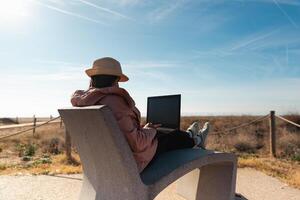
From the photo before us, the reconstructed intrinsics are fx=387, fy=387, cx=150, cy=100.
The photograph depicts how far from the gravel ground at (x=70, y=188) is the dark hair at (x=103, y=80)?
87.0 inches

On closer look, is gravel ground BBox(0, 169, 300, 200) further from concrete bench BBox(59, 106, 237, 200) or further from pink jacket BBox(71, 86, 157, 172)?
pink jacket BBox(71, 86, 157, 172)

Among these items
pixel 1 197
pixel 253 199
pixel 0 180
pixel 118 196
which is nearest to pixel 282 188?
pixel 253 199

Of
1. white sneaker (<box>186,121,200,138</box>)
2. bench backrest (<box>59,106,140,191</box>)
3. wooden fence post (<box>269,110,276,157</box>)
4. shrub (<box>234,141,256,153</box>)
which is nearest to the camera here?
bench backrest (<box>59,106,140,191</box>)

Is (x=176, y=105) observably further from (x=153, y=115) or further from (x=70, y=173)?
(x=70, y=173)

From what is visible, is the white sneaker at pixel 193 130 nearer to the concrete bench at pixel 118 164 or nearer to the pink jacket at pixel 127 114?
the concrete bench at pixel 118 164

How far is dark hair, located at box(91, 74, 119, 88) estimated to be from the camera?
3.15 m

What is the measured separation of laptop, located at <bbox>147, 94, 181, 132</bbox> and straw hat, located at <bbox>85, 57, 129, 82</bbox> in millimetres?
930

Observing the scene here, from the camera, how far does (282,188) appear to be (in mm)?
5305

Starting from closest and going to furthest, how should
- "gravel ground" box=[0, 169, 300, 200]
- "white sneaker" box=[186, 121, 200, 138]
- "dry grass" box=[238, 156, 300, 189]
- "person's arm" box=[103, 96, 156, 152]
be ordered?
"person's arm" box=[103, 96, 156, 152] → "white sneaker" box=[186, 121, 200, 138] → "gravel ground" box=[0, 169, 300, 200] → "dry grass" box=[238, 156, 300, 189]

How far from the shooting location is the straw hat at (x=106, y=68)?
315cm

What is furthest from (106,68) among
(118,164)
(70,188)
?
(70,188)

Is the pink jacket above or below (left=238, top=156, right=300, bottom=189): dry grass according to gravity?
above

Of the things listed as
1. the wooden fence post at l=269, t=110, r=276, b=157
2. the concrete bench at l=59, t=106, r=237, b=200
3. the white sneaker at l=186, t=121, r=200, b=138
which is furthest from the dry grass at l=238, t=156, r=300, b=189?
the concrete bench at l=59, t=106, r=237, b=200

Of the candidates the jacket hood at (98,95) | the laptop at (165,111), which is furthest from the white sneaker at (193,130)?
the jacket hood at (98,95)
